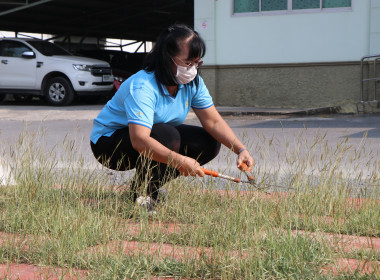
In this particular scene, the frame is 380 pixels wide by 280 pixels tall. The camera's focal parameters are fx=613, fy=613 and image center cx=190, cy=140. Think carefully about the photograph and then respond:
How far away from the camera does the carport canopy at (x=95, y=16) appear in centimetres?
2322

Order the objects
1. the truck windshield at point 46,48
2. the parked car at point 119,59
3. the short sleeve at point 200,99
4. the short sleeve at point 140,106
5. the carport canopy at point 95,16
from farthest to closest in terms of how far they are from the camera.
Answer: the carport canopy at point 95,16
the parked car at point 119,59
the truck windshield at point 46,48
the short sleeve at point 200,99
the short sleeve at point 140,106

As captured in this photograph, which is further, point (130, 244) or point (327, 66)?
point (327, 66)

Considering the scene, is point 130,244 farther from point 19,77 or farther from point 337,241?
point 19,77

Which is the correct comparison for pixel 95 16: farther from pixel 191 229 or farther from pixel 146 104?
pixel 191 229

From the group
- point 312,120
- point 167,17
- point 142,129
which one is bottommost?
point 312,120

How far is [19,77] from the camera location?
1661 cm

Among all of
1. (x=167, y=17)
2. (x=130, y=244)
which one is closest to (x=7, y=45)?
(x=167, y=17)

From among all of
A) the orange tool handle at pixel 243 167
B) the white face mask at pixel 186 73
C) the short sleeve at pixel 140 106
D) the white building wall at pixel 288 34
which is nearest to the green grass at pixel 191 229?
the orange tool handle at pixel 243 167

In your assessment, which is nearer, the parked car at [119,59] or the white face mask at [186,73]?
the white face mask at [186,73]

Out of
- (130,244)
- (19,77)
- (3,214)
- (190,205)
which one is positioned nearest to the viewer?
(130,244)

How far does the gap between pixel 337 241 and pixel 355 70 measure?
1227 cm

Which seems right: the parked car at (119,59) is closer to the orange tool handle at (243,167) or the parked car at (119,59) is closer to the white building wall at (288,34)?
the white building wall at (288,34)

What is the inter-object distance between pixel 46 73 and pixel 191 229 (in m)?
13.8

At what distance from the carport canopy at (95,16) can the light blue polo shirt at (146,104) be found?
17055 mm
